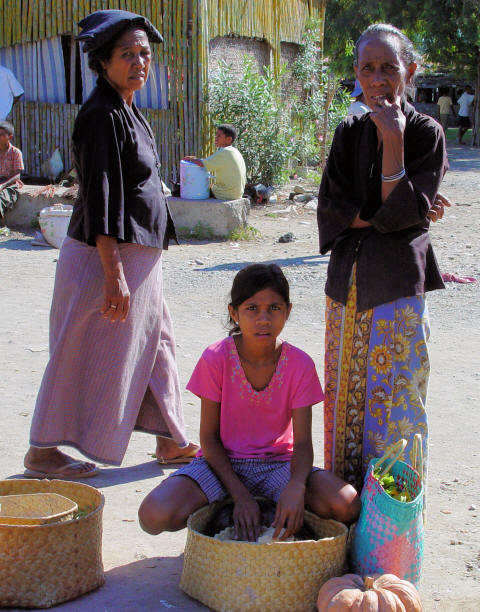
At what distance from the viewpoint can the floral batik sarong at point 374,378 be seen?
282 cm

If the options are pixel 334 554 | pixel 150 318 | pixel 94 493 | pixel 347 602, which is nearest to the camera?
pixel 347 602

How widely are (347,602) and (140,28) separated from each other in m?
2.31

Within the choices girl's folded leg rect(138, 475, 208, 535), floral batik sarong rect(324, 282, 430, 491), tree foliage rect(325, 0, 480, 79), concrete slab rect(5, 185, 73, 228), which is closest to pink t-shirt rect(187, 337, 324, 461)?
floral batik sarong rect(324, 282, 430, 491)

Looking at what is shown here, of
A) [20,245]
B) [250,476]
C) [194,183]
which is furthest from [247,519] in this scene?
[194,183]

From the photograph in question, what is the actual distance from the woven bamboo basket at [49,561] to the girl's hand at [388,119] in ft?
4.98

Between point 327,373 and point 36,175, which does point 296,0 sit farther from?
point 327,373

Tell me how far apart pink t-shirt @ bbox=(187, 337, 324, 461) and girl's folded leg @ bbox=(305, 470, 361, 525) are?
196mm

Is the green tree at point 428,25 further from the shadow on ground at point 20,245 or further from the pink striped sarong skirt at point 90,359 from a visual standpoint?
the pink striped sarong skirt at point 90,359

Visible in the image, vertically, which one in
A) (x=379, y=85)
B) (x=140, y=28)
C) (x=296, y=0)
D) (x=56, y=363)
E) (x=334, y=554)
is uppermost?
(x=296, y=0)

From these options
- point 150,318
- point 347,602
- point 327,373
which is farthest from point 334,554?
point 150,318

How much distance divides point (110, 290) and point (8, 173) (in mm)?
7845

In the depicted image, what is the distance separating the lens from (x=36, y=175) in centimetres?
1272

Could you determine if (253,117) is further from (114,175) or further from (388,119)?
(388,119)

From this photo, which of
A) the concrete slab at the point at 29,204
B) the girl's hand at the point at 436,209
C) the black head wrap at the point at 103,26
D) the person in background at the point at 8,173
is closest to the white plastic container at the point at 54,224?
the concrete slab at the point at 29,204
